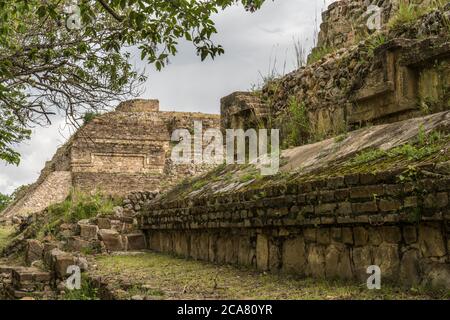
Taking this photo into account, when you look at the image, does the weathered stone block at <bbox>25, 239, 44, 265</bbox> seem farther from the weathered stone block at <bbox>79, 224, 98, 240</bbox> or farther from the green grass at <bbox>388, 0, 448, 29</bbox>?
the green grass at <bbox>388, 0, 448, 29</bbox>

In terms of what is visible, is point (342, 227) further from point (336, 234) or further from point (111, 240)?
point (111, 240)

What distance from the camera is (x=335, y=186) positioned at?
506cm

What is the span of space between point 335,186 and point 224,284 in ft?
4.86

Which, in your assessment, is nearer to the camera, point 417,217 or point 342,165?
point 417,217

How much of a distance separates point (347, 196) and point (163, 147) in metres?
20.6

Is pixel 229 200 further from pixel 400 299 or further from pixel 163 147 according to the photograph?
pixel 163 147

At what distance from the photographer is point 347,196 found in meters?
4.88

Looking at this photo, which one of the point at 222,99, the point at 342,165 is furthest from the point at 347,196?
the point at 222,99

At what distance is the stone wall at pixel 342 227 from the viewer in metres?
4.24

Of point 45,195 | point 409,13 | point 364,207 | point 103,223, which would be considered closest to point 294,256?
point 364,207

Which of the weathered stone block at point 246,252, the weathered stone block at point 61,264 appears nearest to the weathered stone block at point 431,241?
the weathered stone block at point 246,252

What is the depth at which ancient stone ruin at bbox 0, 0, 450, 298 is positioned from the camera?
4461mm

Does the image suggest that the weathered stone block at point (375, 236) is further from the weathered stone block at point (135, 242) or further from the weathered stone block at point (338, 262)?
the weathered stone block at point (135, 242)
